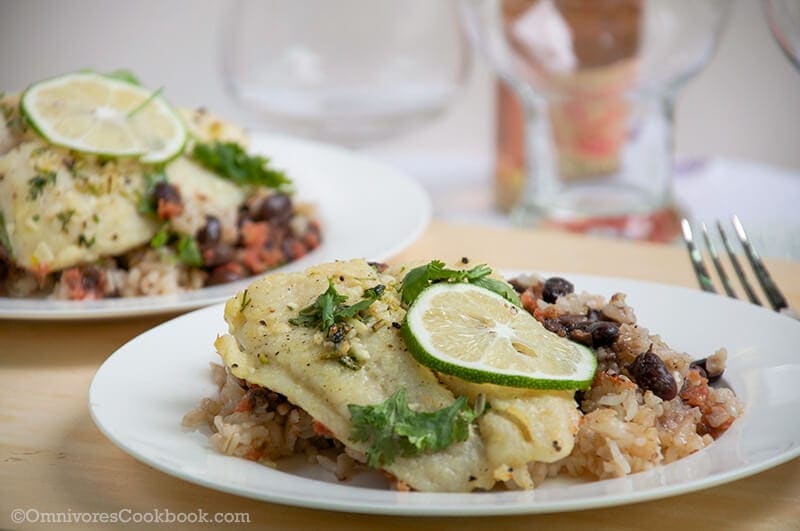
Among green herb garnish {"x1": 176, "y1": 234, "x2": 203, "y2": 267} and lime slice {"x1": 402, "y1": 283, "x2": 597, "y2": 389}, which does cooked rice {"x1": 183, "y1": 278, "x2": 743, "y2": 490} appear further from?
green herb garnish {"x1": 176, "y1": 234, "x2": 203, "y2": 267}

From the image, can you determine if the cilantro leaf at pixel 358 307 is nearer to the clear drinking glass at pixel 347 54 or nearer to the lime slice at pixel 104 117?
the lime slice at pixel 104 117

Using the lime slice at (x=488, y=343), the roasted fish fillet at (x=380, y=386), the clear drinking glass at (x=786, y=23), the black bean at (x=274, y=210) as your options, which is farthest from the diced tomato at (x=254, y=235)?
the clear drinking glass at (x=786, y=23)

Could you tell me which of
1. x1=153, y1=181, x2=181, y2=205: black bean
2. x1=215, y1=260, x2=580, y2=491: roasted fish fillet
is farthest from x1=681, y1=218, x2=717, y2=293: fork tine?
x1=153, y1=181, x2=181, y2=205: black bean

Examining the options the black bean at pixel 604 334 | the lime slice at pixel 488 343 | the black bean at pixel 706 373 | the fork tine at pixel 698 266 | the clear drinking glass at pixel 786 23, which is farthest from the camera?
the clear drinking glass at pixel 786 23

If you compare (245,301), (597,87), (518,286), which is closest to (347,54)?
(597,87)

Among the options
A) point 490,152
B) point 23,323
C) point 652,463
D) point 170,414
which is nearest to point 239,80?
point 490,152

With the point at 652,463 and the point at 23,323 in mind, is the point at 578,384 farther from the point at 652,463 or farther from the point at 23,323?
the point at 23,323
